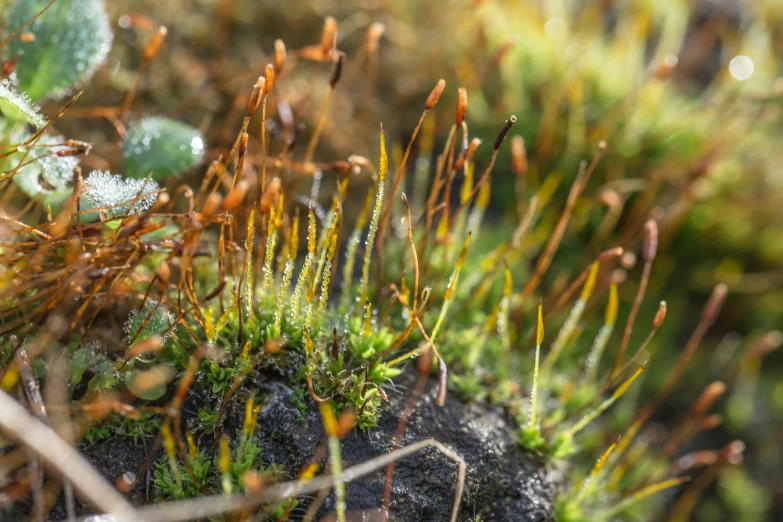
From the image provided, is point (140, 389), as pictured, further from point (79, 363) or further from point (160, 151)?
point (160, 151)

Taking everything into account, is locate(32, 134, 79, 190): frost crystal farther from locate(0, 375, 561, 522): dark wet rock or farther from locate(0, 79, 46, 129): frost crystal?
locate(0, 375, 561, 522): dark wet rock

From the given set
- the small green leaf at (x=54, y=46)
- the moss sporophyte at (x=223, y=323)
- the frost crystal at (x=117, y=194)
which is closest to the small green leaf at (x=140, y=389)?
the moss sporophyte at (x=223, y=323)

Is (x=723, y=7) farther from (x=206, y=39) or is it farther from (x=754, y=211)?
(x=206, y=39)

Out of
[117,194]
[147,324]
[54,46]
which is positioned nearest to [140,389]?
[147,324]

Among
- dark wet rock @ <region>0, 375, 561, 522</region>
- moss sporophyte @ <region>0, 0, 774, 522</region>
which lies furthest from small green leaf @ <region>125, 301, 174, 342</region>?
dark wet rock @ <region>0, 375, 561, 522</region>

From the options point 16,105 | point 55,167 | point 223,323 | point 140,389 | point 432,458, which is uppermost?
point 16,105

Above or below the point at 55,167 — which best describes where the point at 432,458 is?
below

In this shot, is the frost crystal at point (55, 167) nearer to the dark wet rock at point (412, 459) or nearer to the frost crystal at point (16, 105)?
the frost crystal at point (16, 105)
